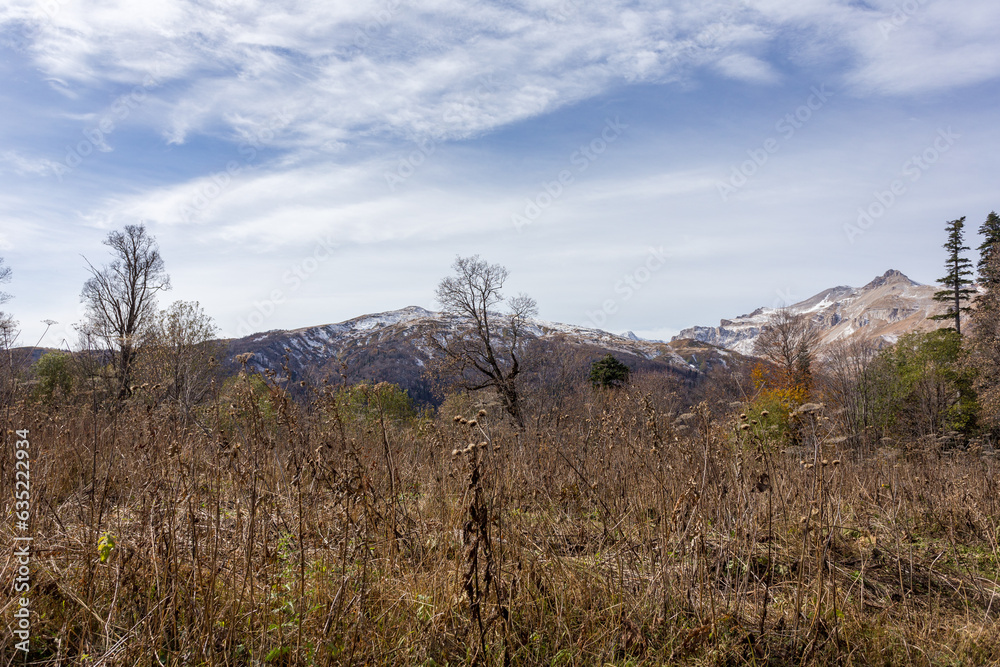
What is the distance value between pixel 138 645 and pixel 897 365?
42.4 metres

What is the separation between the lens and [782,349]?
42.9m

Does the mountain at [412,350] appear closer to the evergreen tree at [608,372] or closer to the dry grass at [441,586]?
the dry grass at [441,586]

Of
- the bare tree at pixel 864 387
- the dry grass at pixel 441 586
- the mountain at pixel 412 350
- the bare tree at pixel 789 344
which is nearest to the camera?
the dry grass at pixel 441 586

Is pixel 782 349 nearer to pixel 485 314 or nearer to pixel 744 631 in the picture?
pixel 485 314

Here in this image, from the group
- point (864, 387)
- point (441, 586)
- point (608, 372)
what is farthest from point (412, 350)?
point (441, 586)

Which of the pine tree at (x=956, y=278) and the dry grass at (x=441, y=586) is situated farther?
the pine tree at (x=956, y=278)

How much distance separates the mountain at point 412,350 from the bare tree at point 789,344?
3.46 m

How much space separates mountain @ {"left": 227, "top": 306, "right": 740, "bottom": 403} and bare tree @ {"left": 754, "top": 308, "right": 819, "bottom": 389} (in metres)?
3.46

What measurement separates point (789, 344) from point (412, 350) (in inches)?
1245

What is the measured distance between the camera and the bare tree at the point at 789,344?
42.3 m

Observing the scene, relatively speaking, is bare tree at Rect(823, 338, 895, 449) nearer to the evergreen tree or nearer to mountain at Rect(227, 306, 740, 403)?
mountain at Rect(227, 306, 740, 403)

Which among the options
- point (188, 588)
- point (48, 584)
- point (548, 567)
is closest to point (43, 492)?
point (48, 584)

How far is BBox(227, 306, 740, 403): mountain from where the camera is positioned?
28953 millimetres

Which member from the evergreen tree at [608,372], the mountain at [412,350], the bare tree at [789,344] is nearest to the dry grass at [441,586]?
the mountain at [412,350]
